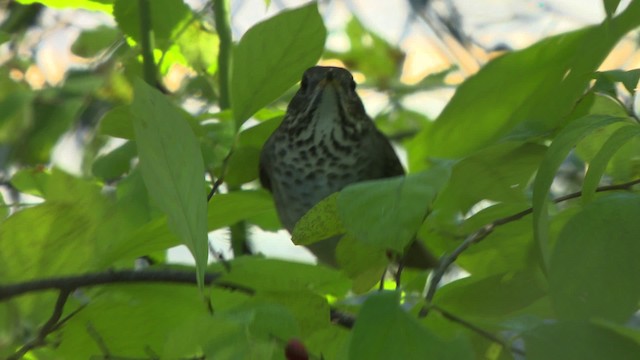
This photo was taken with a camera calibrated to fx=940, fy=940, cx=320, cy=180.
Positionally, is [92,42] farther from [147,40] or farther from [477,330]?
[477,330]

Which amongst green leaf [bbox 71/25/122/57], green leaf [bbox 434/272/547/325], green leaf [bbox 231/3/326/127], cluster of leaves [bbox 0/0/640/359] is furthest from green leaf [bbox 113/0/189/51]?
green leaf [bbox 71/25/122/57]

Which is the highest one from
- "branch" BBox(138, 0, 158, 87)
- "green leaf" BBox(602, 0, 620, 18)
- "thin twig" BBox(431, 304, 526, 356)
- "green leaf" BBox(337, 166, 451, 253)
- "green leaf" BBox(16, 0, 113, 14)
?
"green leaf" BBox(16, 0, 113, 14)

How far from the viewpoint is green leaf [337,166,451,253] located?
0.26 meters

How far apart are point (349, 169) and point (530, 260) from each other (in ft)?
1.27

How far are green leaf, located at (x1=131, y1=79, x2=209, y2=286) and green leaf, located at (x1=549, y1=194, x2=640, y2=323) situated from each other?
0.11 m

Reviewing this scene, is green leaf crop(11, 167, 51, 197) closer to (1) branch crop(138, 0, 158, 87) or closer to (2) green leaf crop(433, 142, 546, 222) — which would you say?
(1) branch crop(138, 0, 158, 87)

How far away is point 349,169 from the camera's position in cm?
73

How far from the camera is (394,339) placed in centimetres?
25

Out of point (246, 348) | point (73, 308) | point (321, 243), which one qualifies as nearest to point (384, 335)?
point (246, 348)

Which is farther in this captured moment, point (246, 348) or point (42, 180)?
point (42, 180)

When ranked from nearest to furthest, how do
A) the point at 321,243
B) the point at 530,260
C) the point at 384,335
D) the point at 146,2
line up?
1. the point at 384,335
2. the point at 530,260
3. the point at 146,2
4. the point at 321,243

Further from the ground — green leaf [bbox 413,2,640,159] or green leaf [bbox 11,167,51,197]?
green leaf [bbox 413,2,640,159]

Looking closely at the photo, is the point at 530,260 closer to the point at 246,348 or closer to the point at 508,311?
the point at 508,311

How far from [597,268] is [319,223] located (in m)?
0.09
